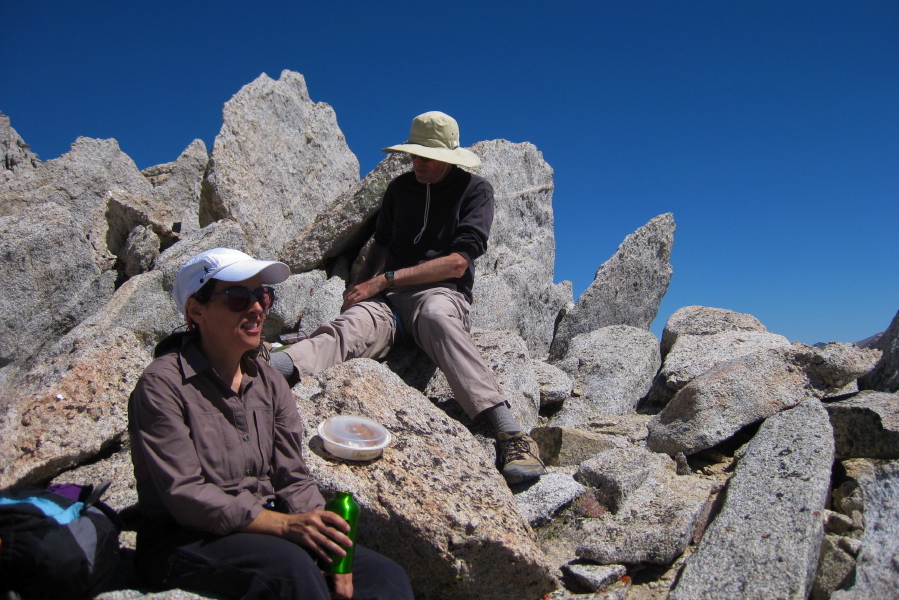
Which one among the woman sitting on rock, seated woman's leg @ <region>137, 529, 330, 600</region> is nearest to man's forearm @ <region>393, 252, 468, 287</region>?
the woman sitting on rock

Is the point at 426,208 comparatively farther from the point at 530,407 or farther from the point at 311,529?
the point at 311,529

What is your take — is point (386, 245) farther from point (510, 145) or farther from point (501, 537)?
point (510, 145)

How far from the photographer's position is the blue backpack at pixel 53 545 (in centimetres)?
271

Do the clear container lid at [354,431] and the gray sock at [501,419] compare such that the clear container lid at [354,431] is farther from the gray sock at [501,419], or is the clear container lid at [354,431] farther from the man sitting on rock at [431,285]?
the gray sock at [501,419]

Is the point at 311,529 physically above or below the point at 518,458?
below

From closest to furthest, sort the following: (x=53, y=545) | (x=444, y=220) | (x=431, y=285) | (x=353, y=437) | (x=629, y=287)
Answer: (x=53, y=545)
(x=353, y=437)
(x=431, y=285)
(x=444, y=220)
(x=629, y=287)

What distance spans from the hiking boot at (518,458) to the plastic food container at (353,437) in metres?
1.08

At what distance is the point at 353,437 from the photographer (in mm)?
4328

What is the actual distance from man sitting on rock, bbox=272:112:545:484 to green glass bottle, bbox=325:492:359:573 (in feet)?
6.73

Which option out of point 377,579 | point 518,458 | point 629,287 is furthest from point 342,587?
point 629,287

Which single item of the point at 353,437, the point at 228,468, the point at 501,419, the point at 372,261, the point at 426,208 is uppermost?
the point at 426,208

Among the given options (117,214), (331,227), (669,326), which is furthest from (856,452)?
(117,214)

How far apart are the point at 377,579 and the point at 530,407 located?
335 centimetres

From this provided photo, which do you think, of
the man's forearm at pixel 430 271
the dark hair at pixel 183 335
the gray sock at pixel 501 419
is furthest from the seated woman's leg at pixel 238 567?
the man's forearm at pixel 430 271
